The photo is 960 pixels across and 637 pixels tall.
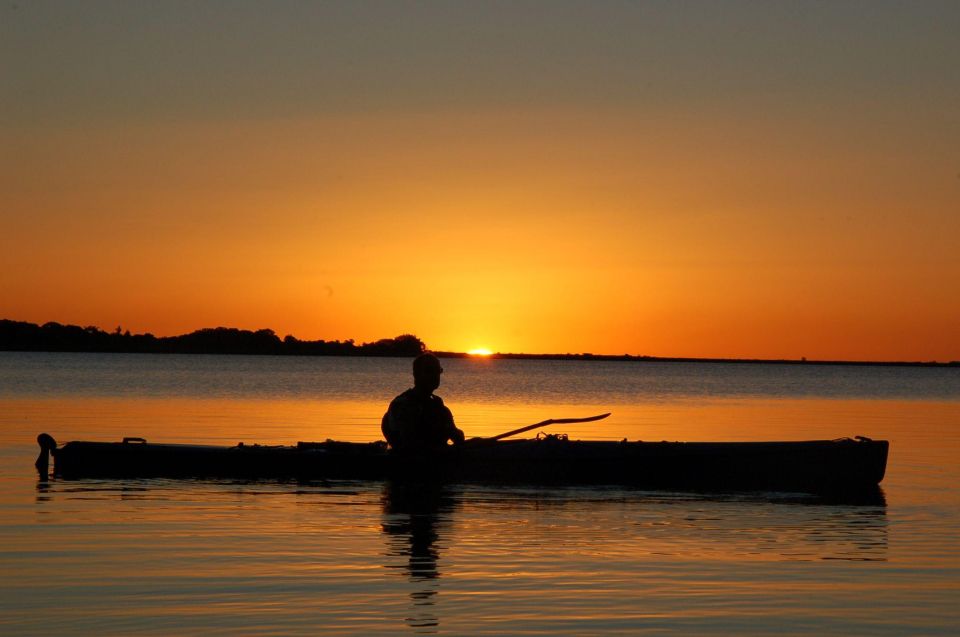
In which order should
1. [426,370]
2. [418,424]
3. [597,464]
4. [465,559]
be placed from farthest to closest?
[597,464] < [418,424] < [426,370] < [465,559]

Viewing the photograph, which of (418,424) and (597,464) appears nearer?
(418,424)

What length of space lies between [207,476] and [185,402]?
32770 millimetres

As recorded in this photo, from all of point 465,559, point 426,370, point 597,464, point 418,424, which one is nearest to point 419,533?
point 465,559

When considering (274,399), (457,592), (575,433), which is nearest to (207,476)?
(457,592)

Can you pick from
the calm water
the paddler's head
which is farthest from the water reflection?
the paddler's head

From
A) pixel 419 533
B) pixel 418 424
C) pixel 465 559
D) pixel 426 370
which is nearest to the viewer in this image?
pixel 465 559

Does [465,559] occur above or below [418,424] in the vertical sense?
below

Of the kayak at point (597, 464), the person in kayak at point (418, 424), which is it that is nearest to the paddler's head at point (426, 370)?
the person in kayak at point (418, 424)

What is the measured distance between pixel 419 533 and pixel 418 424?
15.2 ft

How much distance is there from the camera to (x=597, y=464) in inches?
805

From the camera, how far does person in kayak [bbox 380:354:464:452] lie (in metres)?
19.5

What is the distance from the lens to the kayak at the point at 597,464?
20.2m

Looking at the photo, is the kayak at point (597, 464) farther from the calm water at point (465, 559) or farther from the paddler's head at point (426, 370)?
the paddler's head at point (426, 370)

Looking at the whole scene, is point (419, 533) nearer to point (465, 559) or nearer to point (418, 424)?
point (465, 559)
